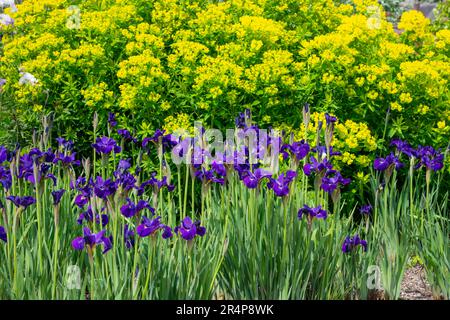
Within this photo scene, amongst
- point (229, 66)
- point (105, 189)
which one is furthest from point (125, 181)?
point (229, 66)

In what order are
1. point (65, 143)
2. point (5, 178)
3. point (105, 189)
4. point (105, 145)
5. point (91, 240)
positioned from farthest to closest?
point (65, 143), point (105, 145), point (5, 178), point (105, 189), point (91, 240)

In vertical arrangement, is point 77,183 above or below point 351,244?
above

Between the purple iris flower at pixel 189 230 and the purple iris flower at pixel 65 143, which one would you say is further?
the purple iris flower at pixel 65 143

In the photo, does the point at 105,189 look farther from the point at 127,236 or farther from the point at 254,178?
Result: the point at 254,178

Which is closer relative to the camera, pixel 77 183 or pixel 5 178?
pixel 5 178

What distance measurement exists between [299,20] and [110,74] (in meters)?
1.62

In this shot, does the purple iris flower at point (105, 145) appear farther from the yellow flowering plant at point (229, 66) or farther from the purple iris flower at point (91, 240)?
the yellow flowering plant at point (229, 66)

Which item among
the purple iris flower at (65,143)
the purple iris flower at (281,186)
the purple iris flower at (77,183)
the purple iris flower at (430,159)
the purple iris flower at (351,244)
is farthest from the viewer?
the purple iris flower at (65,143)

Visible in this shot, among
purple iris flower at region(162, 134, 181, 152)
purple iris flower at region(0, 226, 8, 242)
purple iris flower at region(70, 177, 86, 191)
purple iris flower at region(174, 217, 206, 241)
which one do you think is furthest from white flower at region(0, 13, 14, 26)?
purple iris flower at region(174, 217, 206, 241)

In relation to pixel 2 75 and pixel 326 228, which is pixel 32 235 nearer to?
pixel 326 228

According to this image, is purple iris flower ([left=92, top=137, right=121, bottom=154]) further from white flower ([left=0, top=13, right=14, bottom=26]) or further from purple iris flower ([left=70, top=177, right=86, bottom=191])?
white flower ([left=0, top=13, right=14, bottom=26])

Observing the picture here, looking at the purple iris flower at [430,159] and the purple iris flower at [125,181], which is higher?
the purple iris flower at [430,159]

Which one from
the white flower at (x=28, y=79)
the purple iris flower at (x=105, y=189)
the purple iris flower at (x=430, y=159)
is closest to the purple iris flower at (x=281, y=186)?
the purple iris flower at (x=105, y=189)

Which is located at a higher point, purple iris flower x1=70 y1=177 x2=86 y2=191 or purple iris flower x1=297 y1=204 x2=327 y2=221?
purple iris flower x1=70 y1=177 x2=86 y2=191
